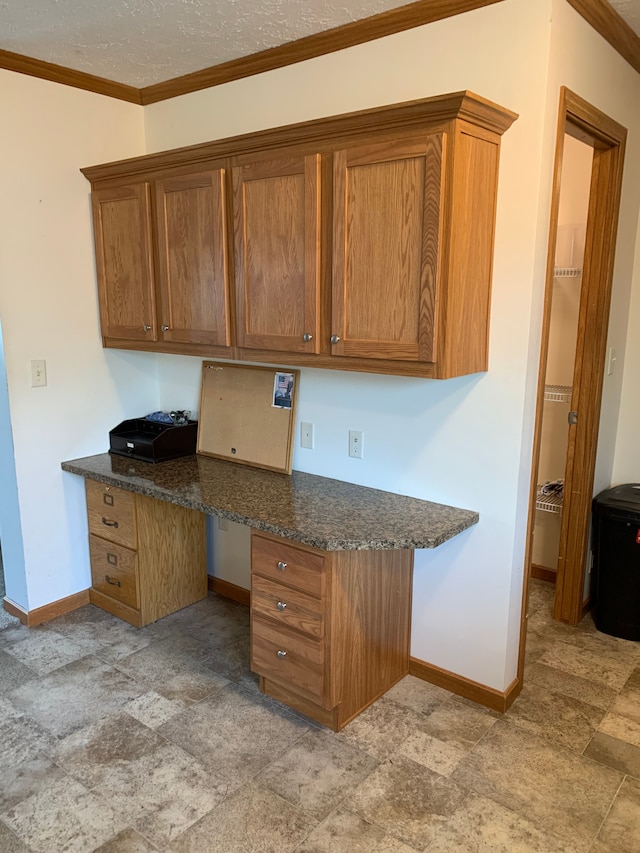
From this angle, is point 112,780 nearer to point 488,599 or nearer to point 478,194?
point 488,599

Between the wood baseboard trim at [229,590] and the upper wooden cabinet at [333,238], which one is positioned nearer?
the upper wooden cabinet at [333,238]

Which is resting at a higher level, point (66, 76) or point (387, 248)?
point (66, 76)

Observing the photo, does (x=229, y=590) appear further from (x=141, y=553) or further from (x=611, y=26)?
(x=611, y=26)

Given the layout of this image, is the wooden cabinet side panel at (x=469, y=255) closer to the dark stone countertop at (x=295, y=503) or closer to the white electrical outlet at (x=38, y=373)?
the dark stone countertop at (x=295, y=503)

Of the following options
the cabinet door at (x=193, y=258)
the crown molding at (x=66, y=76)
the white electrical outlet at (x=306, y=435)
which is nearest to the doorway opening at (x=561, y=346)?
the white electrical outlet at (x=306, y=435)

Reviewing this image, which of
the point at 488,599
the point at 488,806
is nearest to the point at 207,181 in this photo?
the point at 488,599

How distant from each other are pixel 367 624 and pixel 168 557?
120 cm

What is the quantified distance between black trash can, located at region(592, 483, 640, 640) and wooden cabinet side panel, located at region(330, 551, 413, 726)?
3.36ft

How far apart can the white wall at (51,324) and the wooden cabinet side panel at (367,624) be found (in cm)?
165

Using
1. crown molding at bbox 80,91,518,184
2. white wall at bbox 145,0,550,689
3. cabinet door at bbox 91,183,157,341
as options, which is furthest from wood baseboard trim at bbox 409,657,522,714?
crown molding at bbox 80,91,518,184

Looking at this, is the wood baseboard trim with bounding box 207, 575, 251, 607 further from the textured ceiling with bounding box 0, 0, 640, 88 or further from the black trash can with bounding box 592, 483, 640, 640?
the textured ceiling with bounding box 0, 0, 640, 88

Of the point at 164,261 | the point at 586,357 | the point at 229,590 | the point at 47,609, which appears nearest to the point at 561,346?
the point at 586,357

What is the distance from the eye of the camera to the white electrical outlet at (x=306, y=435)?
2818 millimetres

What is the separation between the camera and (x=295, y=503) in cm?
246
